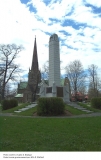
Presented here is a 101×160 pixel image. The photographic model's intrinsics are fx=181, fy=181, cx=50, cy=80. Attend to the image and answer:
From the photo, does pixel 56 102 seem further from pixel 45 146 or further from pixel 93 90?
pixel 93 90

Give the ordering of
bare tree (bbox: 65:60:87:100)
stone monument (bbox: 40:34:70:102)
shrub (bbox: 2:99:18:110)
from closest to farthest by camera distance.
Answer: shrub (bbox: 2:99:18:110), stone monument (bbox: 40:34:70:102), bare tree (bbox: 65:60:87:100)

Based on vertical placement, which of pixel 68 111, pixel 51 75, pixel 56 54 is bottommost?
pixel 68 111

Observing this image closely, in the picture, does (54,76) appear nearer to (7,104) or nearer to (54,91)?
(54,91)

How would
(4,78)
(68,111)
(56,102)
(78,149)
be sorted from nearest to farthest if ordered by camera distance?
1. (78,149)
2. (56,102)
3. (68,111)
4. (4,78)

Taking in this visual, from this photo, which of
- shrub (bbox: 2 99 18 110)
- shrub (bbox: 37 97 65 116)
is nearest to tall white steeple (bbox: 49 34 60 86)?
shrub (bbox: 2 99 18 110)

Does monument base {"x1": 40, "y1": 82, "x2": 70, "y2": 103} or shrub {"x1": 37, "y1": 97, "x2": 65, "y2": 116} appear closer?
shrub {"x1": 37, "y1": 97, "x2": 65, "y2": 116}

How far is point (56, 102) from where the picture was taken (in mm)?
15617

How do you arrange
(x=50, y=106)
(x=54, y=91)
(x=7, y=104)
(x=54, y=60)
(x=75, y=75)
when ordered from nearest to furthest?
(x=50, y=106) → (x=54, y=91) → (x=7, y=104) → (x=54, y=60) → (x=75, y=75)

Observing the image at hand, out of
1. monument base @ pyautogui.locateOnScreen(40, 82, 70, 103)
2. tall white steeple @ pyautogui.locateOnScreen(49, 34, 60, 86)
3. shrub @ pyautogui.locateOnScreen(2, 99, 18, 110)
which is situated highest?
tall white steeple @ pyautogui.locateOnScreen(49, 34, 60, 86)

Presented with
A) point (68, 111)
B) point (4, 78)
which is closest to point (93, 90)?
point (4, 78)

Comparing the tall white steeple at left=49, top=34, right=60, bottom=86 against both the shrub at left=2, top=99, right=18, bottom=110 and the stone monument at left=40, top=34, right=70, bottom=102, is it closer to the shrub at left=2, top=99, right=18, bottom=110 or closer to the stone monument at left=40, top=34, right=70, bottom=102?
the stone monument at left=40, top=34, right=70, bottom=102

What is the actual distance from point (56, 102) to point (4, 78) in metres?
19.0

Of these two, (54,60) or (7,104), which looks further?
(54,60)

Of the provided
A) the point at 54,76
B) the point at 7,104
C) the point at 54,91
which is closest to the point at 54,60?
the point at 54,76
